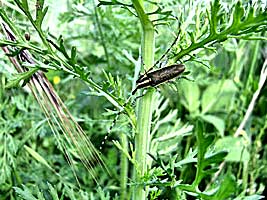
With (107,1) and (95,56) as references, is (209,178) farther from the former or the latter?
(107,1)

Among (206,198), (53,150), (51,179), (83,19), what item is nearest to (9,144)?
(51,179)

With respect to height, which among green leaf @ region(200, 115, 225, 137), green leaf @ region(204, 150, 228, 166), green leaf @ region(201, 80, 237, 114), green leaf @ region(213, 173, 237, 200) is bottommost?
green leaf @ region(200, 115, 225, 137)

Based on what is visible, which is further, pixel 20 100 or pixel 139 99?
pixel 20 100

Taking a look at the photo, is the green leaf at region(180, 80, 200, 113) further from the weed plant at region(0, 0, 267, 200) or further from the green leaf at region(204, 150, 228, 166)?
the green leaf at region(204, 150, 228, 166)

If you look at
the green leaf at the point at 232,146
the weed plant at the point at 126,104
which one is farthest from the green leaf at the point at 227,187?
the green leaf at the point at 232,146

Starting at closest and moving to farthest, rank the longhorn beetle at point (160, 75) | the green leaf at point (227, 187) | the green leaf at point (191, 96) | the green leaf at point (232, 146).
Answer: the green leaf at point (227, 187)
the longhorn beetle at point (160, 75)
the green leaf at point (232, 146)
the green leaf at point (191, 96)

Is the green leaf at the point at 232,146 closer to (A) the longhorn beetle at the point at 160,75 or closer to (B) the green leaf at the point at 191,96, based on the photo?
(B) the green leaf at the point at 191,96

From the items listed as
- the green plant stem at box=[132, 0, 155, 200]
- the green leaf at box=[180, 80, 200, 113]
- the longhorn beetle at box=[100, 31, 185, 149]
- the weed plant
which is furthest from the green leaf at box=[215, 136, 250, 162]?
the longhorn beetle at box=[100, 31, 185, 149]

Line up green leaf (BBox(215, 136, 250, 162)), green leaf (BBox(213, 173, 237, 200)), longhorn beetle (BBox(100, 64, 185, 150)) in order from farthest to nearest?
green leaf (BBox(215, 136, 250, 162))
longhorn beetle (BBox(100, 64, 185, 150))
green leaf (BBox(213, 173, 237, 200))
